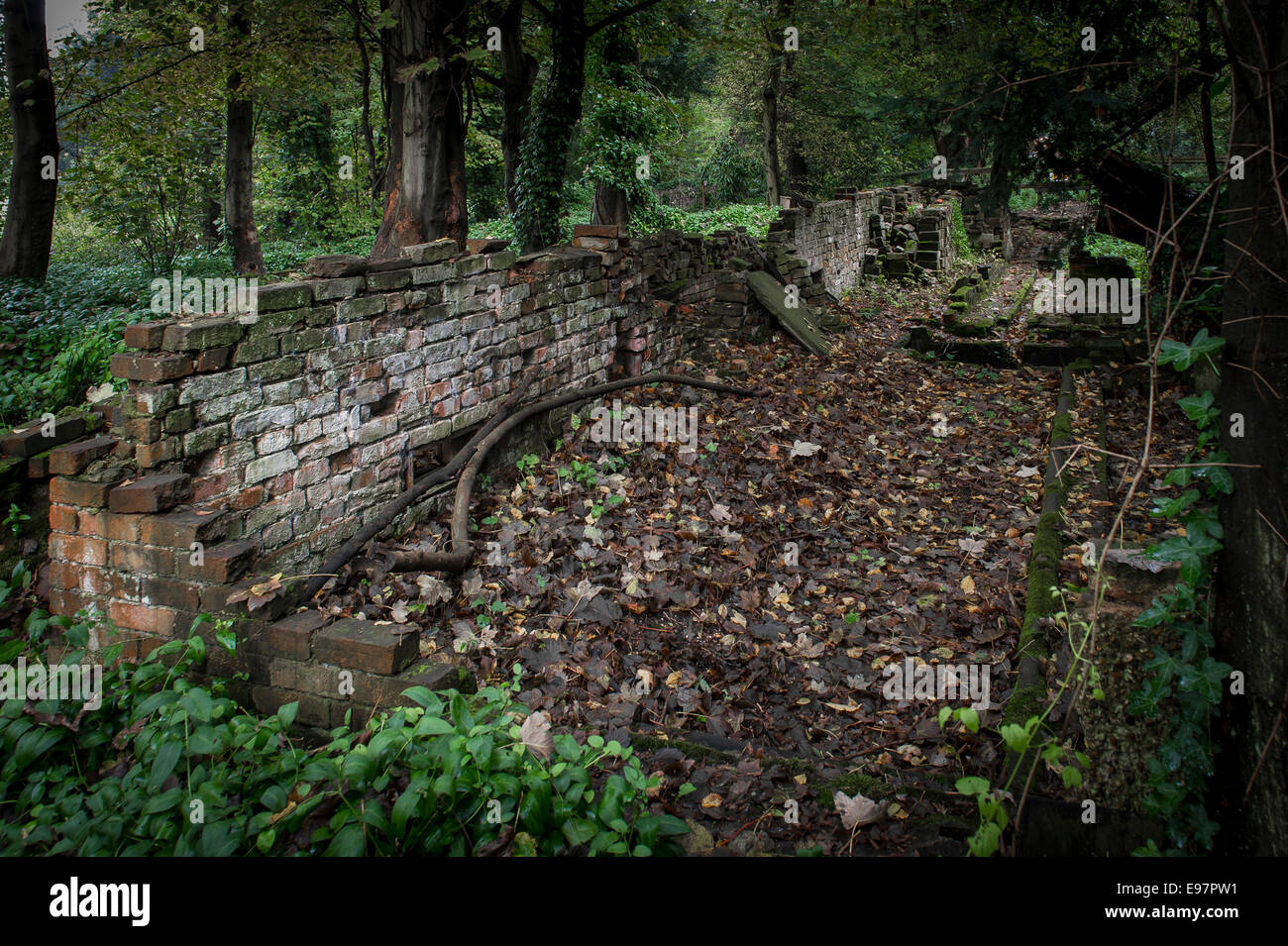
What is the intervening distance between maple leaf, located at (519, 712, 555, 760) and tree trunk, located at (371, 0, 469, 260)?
19.0ft

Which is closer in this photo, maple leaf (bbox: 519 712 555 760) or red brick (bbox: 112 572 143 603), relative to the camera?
maple leaf (bbox: 519 712 555 760)

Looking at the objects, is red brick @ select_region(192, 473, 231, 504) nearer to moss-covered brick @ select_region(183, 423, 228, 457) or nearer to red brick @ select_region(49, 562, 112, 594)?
moss-covered brick @ select_region(183, 423, 228, 457)

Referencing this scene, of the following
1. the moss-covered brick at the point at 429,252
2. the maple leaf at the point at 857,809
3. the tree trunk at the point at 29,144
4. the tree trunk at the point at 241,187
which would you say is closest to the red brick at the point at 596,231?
the moss-covered brick at the point at 429,252

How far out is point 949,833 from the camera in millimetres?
3066

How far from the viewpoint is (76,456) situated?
12.8ft

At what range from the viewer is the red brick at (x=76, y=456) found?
3.89 metres

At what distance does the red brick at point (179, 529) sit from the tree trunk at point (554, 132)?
765 cm

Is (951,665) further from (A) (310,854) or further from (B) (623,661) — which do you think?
(A) (310,854)

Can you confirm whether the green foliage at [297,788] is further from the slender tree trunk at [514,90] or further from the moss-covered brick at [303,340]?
the slender tree trunk at [514,90]

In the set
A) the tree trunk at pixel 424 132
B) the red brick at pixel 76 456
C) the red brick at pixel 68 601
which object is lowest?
the red brick at pixel 68 601

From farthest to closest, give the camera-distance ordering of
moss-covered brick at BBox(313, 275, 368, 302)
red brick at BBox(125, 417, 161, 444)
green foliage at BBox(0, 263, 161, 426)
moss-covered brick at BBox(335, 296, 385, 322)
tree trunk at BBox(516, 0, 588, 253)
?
tree trunk at BBox(516, 0, 588, 253) → green foliage at BBox(0, 263, 161, 426) → moss-covered brick at BBox(335, 296, 385, 322) → moss-covered brick at BBox(313, 275, 368, 302) → red brick at BBox(125, 417, 161, 444)

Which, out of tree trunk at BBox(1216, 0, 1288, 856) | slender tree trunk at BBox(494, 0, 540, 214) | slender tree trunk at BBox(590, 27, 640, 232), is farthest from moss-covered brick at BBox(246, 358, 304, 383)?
slender tree trunk at BBox(494, 0, 540, 214)

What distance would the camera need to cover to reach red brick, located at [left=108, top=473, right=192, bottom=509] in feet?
12.4

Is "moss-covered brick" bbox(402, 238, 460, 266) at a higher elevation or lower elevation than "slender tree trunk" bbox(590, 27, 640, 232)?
lower
